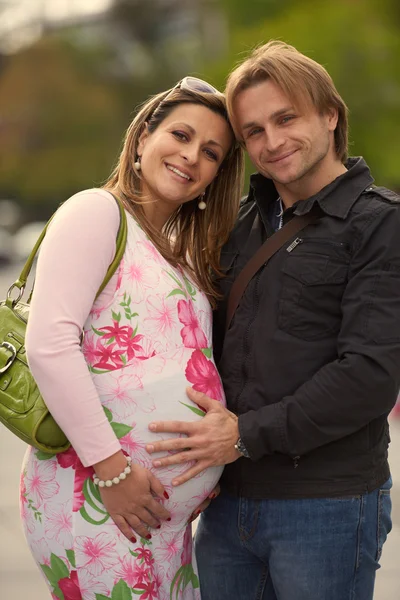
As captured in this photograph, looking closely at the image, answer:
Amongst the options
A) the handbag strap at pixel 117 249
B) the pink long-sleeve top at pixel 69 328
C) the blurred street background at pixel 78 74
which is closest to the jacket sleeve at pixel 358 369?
the pink long-sleeve top at pixel 69 328

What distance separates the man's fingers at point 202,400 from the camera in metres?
2.70

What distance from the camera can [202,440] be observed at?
2.68 meters

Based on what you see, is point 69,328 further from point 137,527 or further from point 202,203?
point 202,203

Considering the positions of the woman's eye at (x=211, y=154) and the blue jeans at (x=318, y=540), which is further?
the woman's eye at (x=211, y=154)

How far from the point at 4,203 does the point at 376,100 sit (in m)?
37.0

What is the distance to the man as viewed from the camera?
2656 millimetres

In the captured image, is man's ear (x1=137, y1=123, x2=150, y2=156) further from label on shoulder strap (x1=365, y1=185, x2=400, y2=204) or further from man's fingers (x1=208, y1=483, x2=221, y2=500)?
man's fingers (x1=208, y1=483, x2=221, y2=500)

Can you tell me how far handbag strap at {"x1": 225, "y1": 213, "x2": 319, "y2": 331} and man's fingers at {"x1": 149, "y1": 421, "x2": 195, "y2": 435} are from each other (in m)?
0.43

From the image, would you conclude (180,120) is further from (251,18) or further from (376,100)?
(251,18)

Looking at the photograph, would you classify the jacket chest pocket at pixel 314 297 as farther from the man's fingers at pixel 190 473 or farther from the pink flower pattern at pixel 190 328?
the man's fingers at pixel 190 473

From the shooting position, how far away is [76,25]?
4225cm

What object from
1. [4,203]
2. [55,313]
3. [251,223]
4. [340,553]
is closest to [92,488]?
[55,313]

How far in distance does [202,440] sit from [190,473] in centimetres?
10

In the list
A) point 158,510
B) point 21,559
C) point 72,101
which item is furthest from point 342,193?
point 72,101
